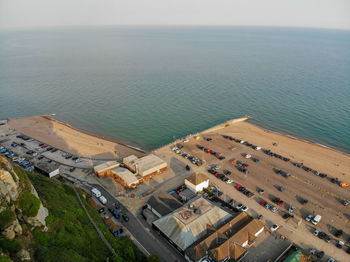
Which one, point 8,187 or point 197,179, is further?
point 197,179

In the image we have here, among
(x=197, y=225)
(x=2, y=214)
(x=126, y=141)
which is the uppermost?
(x=2, y=214)

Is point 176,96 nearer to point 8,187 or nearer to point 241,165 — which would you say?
point 241,165

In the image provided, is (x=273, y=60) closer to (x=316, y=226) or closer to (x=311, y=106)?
(x=311, y=106)

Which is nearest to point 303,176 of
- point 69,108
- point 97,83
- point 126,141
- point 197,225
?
point 197,225

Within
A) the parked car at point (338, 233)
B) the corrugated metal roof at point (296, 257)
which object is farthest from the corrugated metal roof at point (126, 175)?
the parked car at point (338, 233)

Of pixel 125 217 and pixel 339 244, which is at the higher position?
pixel 125 217

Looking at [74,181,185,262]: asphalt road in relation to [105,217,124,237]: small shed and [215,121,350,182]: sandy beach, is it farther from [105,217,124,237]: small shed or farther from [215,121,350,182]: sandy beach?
[215,121,350,182]: sandy beach

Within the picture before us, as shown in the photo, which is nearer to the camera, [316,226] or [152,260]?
[152,260]

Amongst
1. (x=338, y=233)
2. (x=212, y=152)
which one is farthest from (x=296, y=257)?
(x=212, y=152)
